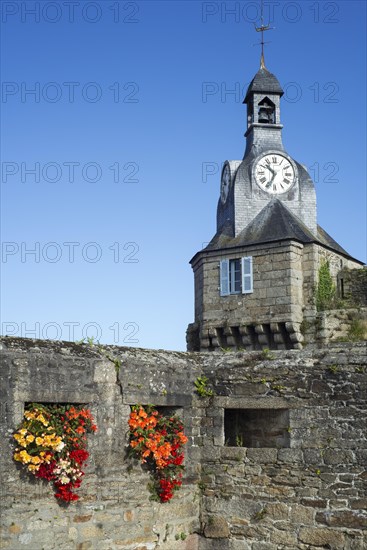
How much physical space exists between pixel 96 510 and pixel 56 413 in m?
1.48

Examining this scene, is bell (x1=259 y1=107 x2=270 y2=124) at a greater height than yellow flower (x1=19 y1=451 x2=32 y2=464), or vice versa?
bell (x1=259 y1=107 x2=270 y2=124)

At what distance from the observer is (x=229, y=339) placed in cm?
2234

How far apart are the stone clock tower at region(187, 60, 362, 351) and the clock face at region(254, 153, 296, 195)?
0.11 feet

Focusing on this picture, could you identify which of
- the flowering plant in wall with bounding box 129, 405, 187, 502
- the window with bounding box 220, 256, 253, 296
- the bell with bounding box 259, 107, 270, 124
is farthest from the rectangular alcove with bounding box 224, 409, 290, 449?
the bell with bounding box 259, 107, 270, 124

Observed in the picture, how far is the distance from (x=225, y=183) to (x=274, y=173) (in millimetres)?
1995

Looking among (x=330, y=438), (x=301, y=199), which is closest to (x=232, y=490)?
(x=330, y=438)

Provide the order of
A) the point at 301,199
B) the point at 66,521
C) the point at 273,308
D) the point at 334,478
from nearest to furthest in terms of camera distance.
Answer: the point at 66,521 → the point at 334,478 → the point at 273,308 → the point at 301,199

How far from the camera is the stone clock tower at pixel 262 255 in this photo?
861 inches

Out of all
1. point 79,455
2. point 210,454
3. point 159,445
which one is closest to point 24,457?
point 79,455

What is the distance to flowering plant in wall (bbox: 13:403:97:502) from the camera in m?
9.39

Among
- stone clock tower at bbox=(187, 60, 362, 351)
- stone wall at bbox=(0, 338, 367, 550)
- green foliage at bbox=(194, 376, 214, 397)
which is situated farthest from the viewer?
stone clock tower at bbox=(187, 60, 362, 351)

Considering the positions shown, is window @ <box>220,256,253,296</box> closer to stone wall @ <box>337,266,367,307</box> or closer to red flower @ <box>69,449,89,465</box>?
stone wall @ <box>337,266,367,307</box>

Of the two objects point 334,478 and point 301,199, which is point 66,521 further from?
point 301,199

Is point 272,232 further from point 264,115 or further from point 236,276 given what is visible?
point 264,115
